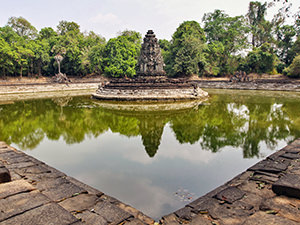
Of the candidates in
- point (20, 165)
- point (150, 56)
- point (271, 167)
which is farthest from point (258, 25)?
point (20, 165)

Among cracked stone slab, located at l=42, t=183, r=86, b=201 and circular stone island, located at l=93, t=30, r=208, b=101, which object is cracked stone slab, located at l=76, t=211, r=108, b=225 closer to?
cracked stone slab, located at l=42, t=183, r=86, b=201

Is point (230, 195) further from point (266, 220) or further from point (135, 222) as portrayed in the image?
point (135, 222)

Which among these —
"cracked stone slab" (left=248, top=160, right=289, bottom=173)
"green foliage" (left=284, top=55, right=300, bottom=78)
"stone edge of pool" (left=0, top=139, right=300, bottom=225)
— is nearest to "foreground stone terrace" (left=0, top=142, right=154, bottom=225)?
"stone edge of pool" (left=0, top=139, right=300, bottom=225)

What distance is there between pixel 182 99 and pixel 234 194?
13.3 m

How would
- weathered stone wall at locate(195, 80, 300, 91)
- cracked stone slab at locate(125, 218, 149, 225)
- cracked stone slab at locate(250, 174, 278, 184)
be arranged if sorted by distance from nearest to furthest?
cracked stone slab at locate(125, 218, 149, 225)
cracked stone slab at locate(250, 174, 278, 184)
weathered stone wall at locate(195, 80, 300, 91)

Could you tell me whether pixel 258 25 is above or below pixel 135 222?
above

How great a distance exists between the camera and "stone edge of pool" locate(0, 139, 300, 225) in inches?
95.2

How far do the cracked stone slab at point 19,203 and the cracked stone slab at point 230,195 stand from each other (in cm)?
245

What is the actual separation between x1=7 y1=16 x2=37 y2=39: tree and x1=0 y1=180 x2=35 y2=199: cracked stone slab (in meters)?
50.4

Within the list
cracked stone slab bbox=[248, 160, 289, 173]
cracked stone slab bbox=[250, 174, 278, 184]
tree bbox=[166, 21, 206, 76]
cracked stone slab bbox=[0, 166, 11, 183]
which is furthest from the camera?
tree bbox=[166, 21, 206, 76]

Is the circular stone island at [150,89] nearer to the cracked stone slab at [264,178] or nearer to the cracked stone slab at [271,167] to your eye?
the cracked stone slab at [271,167]

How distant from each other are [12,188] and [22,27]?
53070 mm

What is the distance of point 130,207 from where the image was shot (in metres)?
3.08

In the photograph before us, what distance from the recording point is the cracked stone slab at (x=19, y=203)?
234 centimetres
